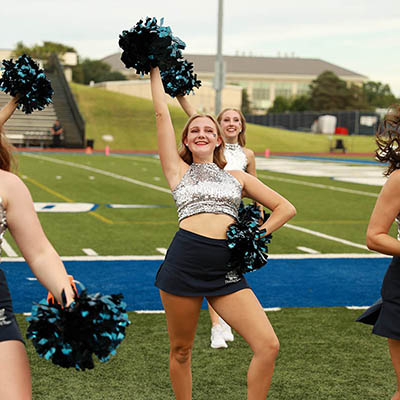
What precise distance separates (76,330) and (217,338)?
3.21m

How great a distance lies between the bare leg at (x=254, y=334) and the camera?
3584 mm

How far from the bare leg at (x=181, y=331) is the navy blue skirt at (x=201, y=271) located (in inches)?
2.2

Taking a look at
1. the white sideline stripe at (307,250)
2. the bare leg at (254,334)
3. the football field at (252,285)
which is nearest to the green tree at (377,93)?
the football field at (252,285)

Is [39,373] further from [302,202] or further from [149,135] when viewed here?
[149,135]

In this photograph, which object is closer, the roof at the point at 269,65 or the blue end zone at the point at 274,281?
the blue end zone at the point at 274,281

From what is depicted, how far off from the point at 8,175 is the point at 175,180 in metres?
1.42

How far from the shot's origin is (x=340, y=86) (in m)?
114

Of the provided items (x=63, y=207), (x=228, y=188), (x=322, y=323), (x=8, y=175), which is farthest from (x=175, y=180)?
(x=63, y=207)

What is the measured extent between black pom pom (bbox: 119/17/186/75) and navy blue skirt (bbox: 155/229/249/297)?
0.91m

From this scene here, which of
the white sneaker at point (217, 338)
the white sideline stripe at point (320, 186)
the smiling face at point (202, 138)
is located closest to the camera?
the smiling face at point (202, 138)

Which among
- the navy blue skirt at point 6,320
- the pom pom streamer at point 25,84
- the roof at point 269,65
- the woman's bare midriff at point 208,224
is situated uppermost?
the roof at point 269,65

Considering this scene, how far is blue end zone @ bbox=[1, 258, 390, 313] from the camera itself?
272 inches

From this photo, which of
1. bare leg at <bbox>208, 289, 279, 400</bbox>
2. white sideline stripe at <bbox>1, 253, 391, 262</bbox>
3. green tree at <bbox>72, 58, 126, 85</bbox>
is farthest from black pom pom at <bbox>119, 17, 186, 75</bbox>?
green tree at <bbox>72, 58, 126, 85</bbox>

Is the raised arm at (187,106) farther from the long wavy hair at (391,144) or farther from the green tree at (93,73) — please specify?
the green tree at (93,73)
